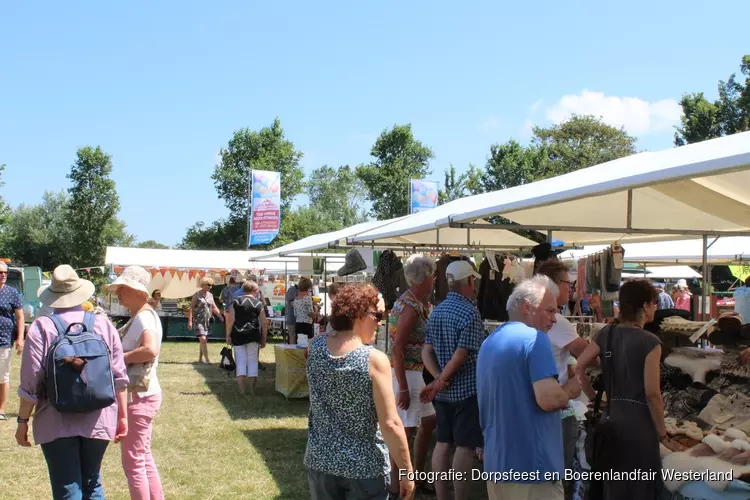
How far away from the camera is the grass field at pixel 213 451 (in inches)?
201

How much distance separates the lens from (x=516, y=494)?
8.85 ft

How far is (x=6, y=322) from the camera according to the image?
6891mm

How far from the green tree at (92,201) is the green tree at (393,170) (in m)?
16.3

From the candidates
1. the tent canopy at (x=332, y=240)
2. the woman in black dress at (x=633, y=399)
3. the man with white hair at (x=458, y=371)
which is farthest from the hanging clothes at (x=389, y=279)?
the woman in black dress at (x=633, y=399)

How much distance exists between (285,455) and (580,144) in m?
41.1

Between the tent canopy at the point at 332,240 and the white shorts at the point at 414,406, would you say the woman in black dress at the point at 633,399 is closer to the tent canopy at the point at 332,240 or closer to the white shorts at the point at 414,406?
the white shorts at the point at 414,406

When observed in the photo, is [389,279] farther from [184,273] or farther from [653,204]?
[184,273]

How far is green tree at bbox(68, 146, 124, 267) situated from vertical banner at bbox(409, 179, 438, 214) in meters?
25.2

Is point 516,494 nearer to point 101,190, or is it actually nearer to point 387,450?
point 387,450

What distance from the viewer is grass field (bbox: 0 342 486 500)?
511cm

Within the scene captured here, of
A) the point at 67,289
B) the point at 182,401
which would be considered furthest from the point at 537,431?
the point at 182,401

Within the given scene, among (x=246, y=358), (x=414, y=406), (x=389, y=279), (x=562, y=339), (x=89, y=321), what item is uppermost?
(x=389, y=279)

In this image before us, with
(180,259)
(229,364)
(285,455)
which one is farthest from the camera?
(180,259)

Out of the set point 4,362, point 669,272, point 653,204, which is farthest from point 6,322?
point 669,272
